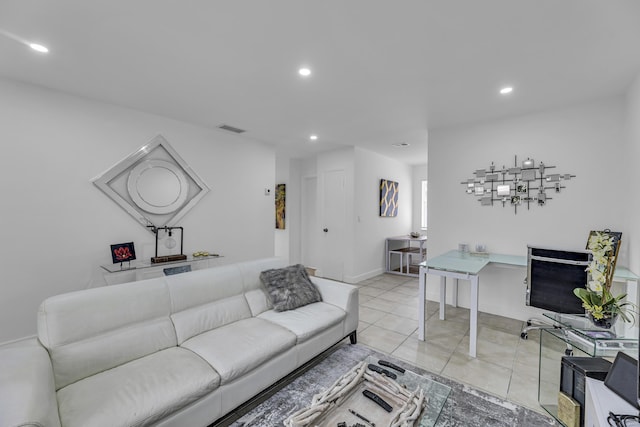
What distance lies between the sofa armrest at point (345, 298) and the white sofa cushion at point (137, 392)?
1306 mm

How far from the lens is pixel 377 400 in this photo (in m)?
1.36

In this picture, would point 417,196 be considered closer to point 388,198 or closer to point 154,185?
point 388,198

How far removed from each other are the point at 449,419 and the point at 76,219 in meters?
3.82

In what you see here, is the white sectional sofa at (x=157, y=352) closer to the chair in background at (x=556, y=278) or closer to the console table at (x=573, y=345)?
the console table at (x=573, y=345)

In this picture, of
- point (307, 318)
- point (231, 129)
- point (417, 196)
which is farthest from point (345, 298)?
point (417, 196)

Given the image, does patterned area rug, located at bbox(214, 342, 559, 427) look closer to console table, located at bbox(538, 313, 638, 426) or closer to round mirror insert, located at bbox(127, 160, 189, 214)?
console table, located at bbox(538, 313, 638, 426)

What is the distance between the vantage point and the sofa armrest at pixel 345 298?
8.55 feet

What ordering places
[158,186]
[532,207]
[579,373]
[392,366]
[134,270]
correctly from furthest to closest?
[158,186], [532,207], [134,270], [392,366], [579,373]

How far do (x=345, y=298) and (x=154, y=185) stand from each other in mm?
2779

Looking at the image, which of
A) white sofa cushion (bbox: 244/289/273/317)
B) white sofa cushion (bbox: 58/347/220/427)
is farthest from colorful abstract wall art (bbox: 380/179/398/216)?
white sofa cushion (bbox: 58/347/220/427)

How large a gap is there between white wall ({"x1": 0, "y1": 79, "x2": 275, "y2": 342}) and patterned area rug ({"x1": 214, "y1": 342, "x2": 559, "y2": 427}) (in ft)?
7.93

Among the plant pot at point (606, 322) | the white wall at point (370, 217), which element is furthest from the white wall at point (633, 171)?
the white wall at point (370, 217)


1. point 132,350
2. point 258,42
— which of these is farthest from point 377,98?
point 132,350

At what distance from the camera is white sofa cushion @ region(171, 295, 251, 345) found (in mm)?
2023
